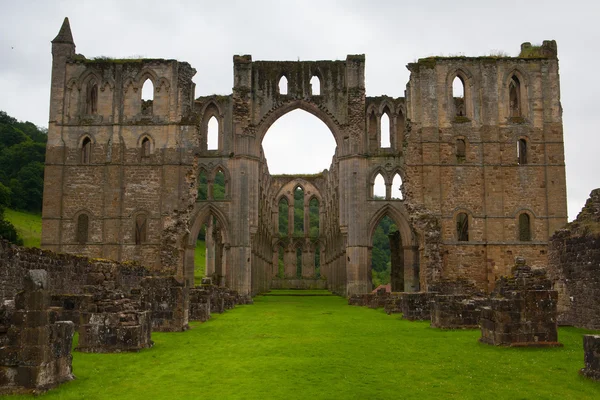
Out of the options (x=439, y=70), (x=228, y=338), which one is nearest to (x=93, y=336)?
(x=228, y=338)

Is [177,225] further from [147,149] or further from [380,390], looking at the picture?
[380,390]

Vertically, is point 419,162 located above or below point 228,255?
above

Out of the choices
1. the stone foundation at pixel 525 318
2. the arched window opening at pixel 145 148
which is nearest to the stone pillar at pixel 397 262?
the arched window opening at pixel 145 148

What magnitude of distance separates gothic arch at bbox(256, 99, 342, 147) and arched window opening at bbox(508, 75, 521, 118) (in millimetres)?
8718

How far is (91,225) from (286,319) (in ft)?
50.9

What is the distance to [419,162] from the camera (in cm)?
2995

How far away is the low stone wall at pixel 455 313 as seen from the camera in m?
14.4

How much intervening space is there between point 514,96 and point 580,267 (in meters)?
19.2

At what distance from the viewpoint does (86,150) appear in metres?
31.7

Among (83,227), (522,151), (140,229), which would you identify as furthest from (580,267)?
(83,227)

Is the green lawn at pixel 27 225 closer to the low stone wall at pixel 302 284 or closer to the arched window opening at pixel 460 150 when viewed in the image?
the low stone wall at pixel 302 284

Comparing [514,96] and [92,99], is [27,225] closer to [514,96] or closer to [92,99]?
[92,99]

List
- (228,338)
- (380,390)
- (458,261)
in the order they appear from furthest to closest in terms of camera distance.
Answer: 1. (458,261)
2. (228,338)
3. (380,390)

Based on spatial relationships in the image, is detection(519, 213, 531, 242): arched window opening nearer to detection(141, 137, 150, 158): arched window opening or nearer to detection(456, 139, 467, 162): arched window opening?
detection(456, 139, 467, 162): arched window opening
